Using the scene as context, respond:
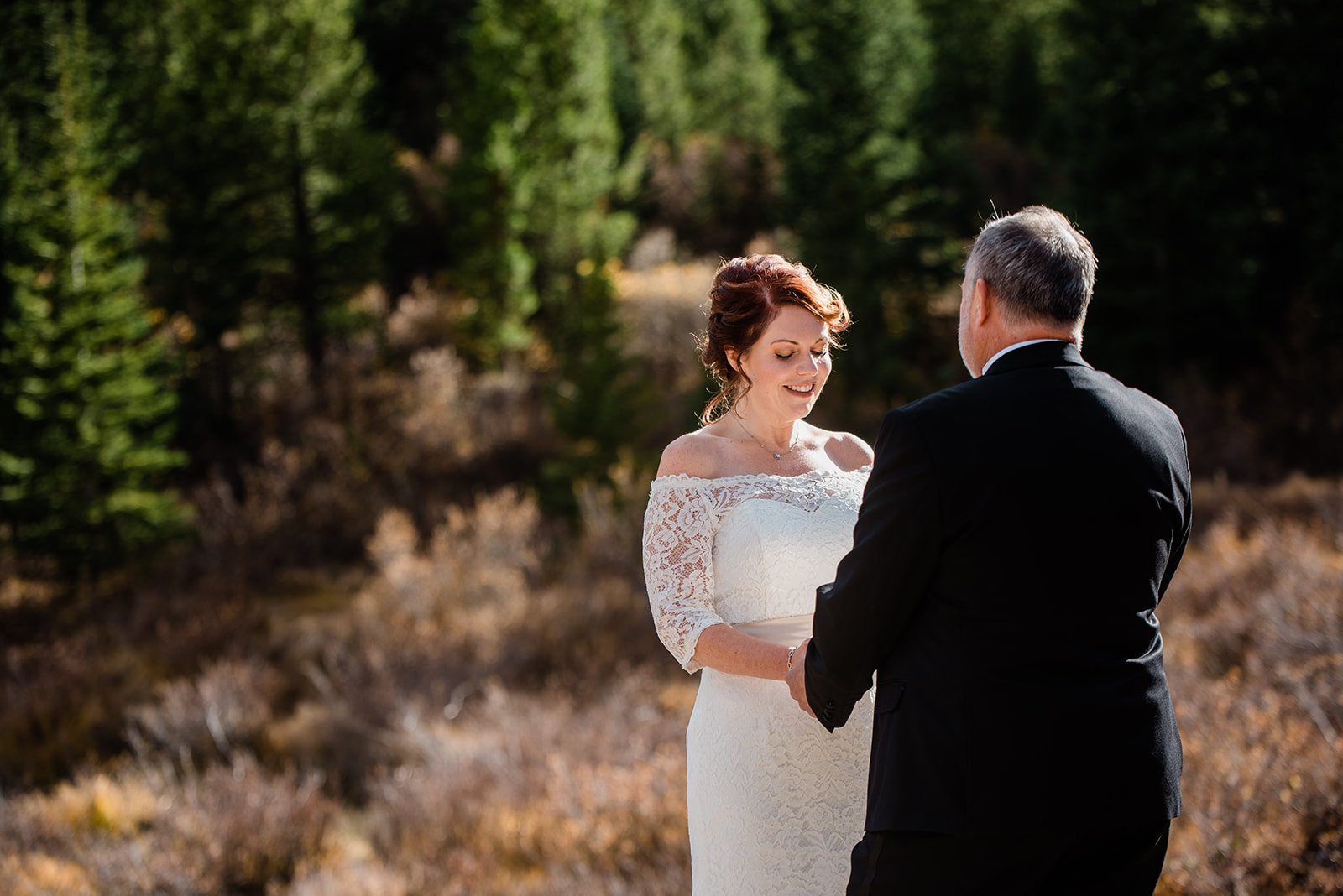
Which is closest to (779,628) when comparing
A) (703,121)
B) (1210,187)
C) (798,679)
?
(798,679)

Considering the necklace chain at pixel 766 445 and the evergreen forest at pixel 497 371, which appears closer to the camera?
the necklace chain at pixel 766 445

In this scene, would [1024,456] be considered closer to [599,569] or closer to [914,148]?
[599,569]

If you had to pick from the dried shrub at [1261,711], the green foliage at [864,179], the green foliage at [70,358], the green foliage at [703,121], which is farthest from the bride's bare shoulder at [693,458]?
the green foliage at [703,121]

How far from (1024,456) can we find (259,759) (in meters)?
9.52

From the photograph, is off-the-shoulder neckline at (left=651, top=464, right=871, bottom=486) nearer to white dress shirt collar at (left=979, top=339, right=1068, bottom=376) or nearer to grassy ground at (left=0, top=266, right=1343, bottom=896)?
white dress shirt collar at (left=979, top=339, right=1068, bottom=376)

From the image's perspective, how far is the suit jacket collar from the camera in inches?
77.7

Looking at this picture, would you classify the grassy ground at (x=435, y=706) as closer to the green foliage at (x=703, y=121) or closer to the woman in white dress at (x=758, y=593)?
the woman in white dress at (x=758, y=593)

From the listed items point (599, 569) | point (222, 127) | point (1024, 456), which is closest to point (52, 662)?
point (599, 569)

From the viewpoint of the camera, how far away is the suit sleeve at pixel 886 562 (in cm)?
189

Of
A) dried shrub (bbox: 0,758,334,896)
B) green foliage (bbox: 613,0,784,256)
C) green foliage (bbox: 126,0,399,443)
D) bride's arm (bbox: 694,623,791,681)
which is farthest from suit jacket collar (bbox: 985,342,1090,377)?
green foliage (bbox: 613,0,784,256)

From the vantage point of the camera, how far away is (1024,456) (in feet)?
6.12

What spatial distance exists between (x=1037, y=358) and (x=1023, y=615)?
1.60 feet

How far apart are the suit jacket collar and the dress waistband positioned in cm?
106

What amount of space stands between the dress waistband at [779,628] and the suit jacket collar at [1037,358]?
3.47 ft
